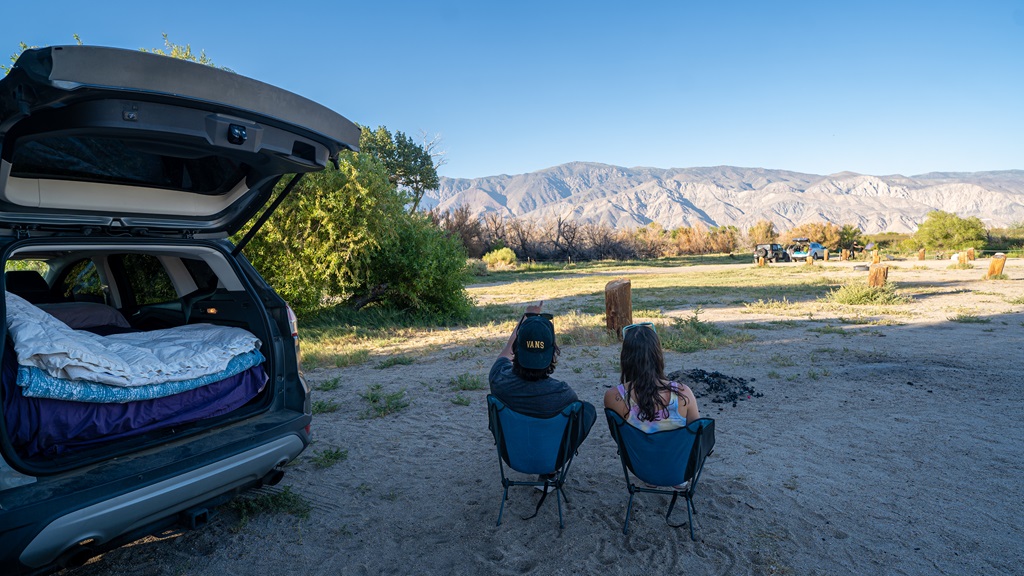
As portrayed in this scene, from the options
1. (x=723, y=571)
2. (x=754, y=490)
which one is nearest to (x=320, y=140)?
(x=723, y=571)

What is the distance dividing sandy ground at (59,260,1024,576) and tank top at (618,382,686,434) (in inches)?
22.3

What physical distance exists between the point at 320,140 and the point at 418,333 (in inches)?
285

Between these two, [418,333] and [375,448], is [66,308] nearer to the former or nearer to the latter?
[375,448]

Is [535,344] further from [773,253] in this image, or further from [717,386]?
[773,253]

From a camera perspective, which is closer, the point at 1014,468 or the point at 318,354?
the point at 1014,468

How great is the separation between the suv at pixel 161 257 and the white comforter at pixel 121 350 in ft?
0.04

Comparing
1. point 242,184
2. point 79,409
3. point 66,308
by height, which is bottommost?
point 79,409

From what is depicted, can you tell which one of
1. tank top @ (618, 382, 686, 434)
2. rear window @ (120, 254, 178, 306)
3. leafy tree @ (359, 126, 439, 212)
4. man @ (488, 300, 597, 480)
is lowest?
tank top @ (618, 382, 686, 434)

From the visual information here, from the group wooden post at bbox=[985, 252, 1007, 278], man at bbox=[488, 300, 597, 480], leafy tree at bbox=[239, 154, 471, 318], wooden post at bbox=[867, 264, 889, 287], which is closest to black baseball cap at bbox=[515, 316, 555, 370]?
man at bbox=[488, 300, 597, 480]

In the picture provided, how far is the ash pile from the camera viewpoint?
5578 mm

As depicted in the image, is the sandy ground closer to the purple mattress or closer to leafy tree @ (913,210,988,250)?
the purple mattress

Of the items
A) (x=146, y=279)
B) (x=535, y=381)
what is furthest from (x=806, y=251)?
(x=146, y=279)

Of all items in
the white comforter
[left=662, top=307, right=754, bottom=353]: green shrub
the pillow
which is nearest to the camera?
the white comforter

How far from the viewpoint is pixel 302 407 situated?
3.24 meters
